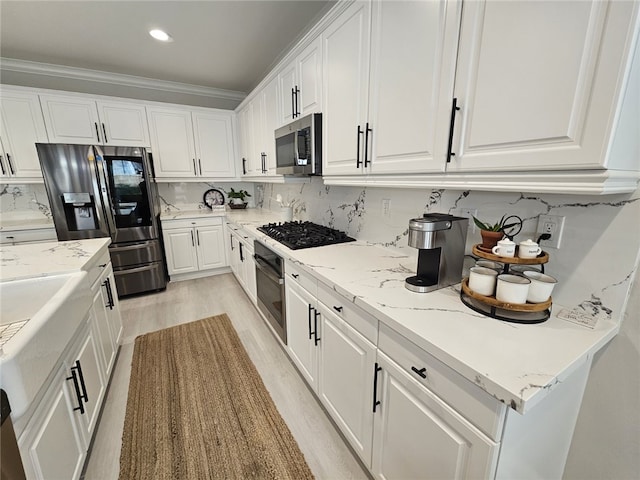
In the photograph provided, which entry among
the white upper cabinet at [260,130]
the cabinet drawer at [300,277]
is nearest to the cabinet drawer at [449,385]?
the cabinet drawer at [300,277]

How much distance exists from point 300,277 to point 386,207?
2.47ft

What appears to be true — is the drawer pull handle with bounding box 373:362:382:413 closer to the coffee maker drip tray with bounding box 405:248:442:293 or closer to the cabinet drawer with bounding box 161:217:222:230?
the coffee maker drip tray with bounding box 405:248:442:293

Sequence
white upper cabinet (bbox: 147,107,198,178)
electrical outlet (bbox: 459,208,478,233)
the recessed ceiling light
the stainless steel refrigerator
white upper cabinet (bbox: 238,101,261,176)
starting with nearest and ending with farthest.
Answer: electrical outlet (bbox: 459,208,478,233) < the recessed ceiling light < the stainless steel refrigerator < white upper cabinet (bbox: 238,101,261,176) < white upper cabinet (bbox: 147,107,198,178)

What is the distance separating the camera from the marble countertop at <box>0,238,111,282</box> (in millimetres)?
1449

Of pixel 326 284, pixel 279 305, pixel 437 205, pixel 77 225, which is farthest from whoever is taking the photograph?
pixel 77 225

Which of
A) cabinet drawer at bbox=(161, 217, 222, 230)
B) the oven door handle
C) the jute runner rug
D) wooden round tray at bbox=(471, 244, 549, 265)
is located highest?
wooden round tray at bbox=(471, 244, 549, 265)

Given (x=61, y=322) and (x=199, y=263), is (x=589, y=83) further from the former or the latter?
(x=199, y=263)

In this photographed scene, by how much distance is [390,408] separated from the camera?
105 centimetres

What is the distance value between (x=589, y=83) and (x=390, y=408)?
3.95ft

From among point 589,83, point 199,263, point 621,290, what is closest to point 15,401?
point 589,83

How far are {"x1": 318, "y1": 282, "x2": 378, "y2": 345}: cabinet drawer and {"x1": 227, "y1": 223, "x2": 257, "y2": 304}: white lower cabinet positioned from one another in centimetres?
140

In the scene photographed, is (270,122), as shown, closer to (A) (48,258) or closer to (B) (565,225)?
(A) (48,258)

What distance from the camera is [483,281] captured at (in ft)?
3.27

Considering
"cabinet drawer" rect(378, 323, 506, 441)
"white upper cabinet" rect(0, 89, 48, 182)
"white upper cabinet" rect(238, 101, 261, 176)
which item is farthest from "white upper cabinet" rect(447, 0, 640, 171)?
"white upper cabinet" rect(0, 89, 48, 182)
